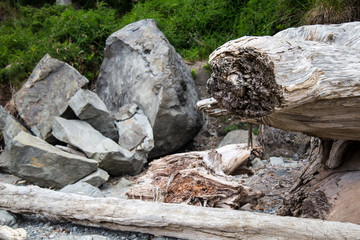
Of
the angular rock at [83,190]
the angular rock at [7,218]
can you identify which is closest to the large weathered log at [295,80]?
the angular rock at [83,190]

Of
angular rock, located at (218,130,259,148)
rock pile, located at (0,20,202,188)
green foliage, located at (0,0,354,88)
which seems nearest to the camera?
rock pile, located at (0,20,202,188)

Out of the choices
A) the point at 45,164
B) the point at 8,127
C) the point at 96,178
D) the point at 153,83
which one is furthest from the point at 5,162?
the point at 153,83

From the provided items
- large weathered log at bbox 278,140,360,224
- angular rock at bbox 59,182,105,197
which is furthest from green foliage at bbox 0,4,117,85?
large weathered log at bbox 278,140,360,224

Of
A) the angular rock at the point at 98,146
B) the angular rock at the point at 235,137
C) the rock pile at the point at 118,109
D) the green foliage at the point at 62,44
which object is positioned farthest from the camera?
the green foliage at the point at 62,44

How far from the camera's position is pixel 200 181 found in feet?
11.7

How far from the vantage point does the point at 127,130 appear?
20.8ft

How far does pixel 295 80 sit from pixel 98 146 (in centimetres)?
424

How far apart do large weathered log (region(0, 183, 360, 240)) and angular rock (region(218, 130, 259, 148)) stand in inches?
144

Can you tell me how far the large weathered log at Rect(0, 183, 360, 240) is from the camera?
104 inches

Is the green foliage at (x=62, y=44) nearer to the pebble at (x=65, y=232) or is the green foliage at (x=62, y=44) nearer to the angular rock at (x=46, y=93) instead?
the angular rock at (x=46, y=93)

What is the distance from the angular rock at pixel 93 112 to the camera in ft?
19.9

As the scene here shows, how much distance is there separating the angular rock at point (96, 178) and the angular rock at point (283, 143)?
2.84 m

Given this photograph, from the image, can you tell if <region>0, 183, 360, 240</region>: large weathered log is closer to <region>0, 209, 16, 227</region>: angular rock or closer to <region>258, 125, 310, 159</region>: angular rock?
<region>0, 209, 16, 227</region>: angular rock

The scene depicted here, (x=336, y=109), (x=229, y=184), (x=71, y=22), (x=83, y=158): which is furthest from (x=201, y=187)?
(x=71, y=22)
